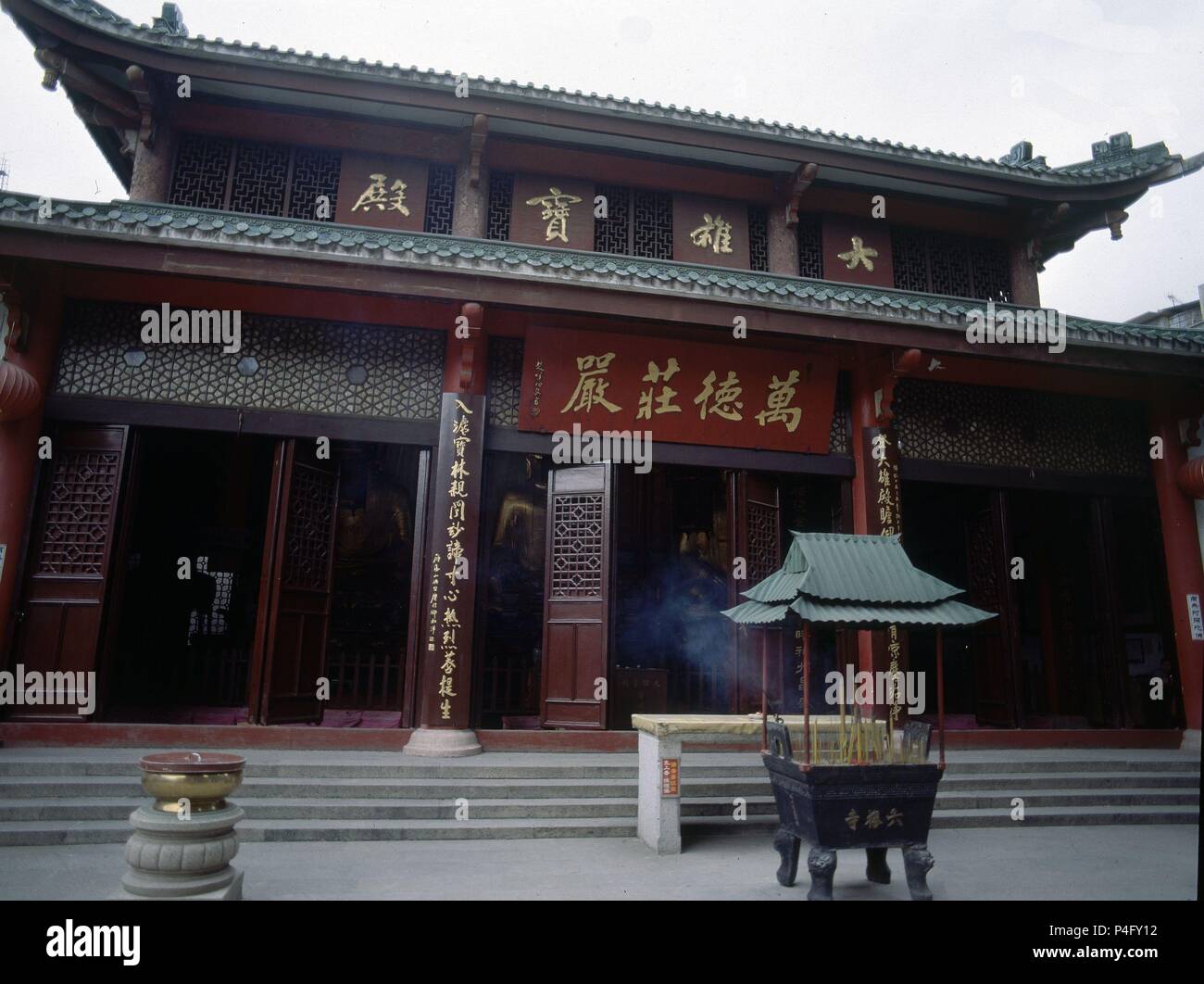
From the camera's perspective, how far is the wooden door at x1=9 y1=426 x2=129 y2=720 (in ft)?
22.2

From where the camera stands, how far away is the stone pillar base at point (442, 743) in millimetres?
6723

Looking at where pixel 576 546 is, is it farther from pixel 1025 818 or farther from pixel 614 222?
pixel 1025 818

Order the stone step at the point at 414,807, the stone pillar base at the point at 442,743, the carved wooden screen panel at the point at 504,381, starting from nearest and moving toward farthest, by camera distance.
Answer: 1. the stone step at the point at 414,807
2. the stone pillar base at the point at 442,743
3. the carved wooden screen panel at the point at 504,381

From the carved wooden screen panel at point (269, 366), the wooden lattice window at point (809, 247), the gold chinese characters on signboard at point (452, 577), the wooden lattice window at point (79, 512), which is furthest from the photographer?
the wooden lattice window at point (809, 247)

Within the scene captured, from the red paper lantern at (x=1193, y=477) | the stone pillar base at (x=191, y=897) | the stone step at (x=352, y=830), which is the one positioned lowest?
the stone step at (x=352, y=830)

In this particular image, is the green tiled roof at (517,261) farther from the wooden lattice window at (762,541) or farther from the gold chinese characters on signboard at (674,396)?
the wooden lattice window at (762,541)

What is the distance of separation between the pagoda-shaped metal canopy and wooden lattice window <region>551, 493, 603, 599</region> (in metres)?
3.07

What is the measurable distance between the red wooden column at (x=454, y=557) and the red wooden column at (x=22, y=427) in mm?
3572

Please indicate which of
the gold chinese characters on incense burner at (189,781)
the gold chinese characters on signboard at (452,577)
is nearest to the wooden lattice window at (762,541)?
the gold chinese characters on signboard at (452,577)

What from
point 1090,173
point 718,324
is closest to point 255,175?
point 718,324

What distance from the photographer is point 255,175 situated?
8.56 m

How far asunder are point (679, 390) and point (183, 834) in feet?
20.0

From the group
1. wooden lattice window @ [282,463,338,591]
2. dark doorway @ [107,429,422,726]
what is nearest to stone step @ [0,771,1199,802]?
dark doorway @ [107,429,422,726]

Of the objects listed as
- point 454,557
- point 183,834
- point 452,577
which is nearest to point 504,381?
point 454,557
